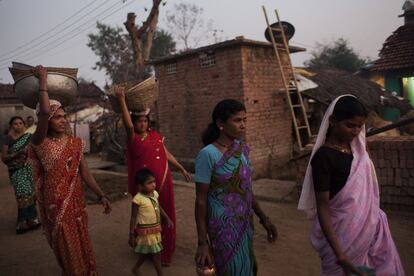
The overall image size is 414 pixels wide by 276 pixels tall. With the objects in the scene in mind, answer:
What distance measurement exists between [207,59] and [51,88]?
236 inches

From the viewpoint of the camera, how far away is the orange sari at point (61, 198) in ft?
9.09

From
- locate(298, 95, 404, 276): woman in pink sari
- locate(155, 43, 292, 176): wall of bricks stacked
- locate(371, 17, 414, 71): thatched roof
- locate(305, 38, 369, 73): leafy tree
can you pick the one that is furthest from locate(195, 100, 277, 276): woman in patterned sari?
locate(305, 38, 369, 73): leafy tree

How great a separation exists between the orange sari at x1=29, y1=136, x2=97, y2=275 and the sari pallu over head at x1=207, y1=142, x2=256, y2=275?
1.30 m

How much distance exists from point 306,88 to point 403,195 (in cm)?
478

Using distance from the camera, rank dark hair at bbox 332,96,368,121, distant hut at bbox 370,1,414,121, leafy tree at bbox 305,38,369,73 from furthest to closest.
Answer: leafy tree at bbox 305,38,369,73, distant hut at bbox 370,1,414,121, dark hair at bbox 332,96,368,121

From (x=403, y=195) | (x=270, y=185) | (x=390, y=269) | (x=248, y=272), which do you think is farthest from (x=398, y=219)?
(x=248, y=272)

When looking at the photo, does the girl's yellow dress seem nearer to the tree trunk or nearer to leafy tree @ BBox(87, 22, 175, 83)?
the tree trunk

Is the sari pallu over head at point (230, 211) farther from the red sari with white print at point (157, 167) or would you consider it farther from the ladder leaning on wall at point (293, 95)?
the ladder leaning on wall at point (293, 95)

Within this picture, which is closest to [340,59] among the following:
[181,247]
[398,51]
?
[398,51]

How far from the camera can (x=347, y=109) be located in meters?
1.98

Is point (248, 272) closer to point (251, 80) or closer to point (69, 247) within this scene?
point (69, 247)

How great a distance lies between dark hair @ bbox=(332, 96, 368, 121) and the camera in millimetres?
1967

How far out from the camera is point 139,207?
332 cm

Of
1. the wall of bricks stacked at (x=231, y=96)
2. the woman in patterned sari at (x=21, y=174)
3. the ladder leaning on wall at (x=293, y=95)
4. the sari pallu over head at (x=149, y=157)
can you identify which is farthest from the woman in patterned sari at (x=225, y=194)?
the ladder leaning on wall at (x=293, y=95)
